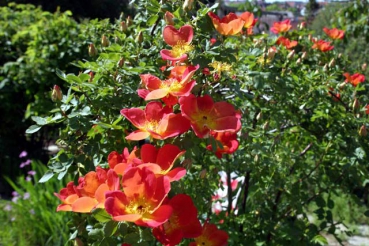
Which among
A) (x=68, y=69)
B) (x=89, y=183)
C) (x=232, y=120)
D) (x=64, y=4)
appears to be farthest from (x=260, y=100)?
(x=64, y=4)

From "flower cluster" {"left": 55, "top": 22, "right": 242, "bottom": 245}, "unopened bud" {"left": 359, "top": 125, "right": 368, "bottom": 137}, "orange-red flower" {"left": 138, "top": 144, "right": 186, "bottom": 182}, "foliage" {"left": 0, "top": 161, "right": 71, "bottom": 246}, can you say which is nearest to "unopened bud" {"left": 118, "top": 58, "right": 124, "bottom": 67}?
"flower cluster" {"left": 55, "top": 22, "right": 242, "bottom": 245}

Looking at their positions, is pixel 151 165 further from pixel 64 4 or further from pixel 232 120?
pixel 64 4

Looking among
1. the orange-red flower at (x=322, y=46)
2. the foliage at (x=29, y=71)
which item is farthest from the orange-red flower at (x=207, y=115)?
the foliage at (x=29, y=71)

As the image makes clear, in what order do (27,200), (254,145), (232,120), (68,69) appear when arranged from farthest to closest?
(68,69)
(27,200)
(254,145)
(232,120)

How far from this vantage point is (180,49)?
1.19 m

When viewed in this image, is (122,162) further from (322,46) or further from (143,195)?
(322,46)

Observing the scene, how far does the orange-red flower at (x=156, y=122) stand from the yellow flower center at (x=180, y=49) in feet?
0.53

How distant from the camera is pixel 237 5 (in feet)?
11.0

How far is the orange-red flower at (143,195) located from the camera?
893 millimetres

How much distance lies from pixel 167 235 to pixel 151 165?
0.15 metres

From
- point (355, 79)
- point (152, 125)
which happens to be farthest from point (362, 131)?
point (152, 125)

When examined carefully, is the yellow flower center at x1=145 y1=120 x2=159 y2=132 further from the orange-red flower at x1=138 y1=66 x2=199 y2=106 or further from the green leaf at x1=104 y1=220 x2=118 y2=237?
the green leaf at x1=104 y1=220 x2=118 y2=237

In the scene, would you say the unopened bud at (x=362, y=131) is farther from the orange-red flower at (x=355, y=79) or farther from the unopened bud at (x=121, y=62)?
the unopened bud at (x=121, y=62)

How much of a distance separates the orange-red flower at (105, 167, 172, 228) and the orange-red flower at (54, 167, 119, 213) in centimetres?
5
